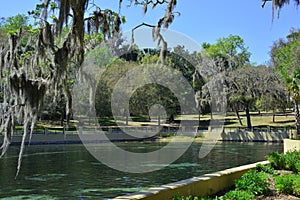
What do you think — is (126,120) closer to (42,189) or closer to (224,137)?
(224,137)

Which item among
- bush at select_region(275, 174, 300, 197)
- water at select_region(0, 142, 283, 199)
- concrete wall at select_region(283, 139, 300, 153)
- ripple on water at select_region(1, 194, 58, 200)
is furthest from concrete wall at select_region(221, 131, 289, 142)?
bush at select_region(275, 174, 300, 197)

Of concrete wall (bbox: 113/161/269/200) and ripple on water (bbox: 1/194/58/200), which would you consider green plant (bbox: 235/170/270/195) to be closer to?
concrete wall (bbox: 113/161/269/200)

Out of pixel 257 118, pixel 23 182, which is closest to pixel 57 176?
pixel 23 182

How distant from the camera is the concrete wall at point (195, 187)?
499 cm

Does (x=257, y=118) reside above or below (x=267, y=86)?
below

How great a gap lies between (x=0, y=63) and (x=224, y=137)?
28581mm

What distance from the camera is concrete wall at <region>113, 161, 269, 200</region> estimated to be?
499 centimetres

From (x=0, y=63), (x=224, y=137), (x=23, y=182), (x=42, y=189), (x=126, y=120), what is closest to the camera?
(x=0, y=63)

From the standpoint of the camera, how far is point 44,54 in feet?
23.2

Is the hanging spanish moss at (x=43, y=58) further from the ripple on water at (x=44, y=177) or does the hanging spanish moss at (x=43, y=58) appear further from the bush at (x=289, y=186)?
the ripple on water at (x=44, y=177)

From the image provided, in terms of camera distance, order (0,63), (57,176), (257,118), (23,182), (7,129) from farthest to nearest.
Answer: (257,118)
(57,176)
(23,182)
(0,63)
(7,129)

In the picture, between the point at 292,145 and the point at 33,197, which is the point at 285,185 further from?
the point at 292,145

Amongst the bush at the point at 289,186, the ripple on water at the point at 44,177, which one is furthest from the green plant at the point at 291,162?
the ripple on water at the point at 44,177

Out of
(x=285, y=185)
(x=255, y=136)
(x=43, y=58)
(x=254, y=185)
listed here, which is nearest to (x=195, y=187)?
(x=254, y=185)
